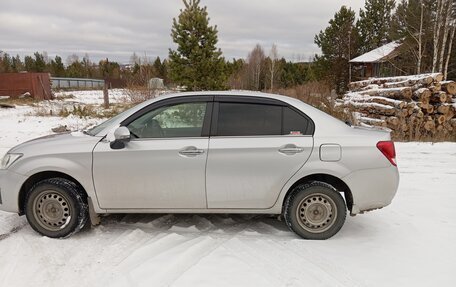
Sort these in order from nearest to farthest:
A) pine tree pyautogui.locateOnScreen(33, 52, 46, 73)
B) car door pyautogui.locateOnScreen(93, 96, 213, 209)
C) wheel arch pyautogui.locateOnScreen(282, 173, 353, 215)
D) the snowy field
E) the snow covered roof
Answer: the snowy field < car door pyautogui.locateOnScreen(93, 96, 213, 209) < wheel arch pyautogui.locateOnScreen(282, 173, 353, 215) < the snow covered roof < pine tree pyautogui.locateOnScreen(33, 52, 46, 73)

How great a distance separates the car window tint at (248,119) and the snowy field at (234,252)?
123cm

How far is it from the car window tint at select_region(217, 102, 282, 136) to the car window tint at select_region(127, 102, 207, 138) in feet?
0.85

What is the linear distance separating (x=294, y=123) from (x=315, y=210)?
1026 millimetres

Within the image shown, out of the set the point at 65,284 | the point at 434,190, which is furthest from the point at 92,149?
the point at 434,190

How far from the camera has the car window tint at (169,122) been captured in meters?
3.89

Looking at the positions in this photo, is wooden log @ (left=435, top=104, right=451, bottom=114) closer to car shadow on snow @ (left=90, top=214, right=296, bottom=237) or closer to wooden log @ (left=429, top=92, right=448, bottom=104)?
wooden log @ (left=429, top=92, right=448, bottom=104)

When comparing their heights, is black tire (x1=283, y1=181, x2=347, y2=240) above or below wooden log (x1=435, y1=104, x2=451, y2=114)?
below

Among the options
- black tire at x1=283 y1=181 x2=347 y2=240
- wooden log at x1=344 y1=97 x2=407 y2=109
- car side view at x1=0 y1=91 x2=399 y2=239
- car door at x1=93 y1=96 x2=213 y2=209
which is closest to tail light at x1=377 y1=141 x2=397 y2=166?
car side view at x1=0 y1=91 x2=399 y2=239

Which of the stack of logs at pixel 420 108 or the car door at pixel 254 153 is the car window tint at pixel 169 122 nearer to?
the car door at pixel 254 153

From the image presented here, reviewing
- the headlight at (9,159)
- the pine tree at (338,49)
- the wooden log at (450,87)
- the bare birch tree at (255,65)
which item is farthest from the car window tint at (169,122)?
the bare birch tree at (255,65)

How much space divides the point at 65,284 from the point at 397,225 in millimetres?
3851

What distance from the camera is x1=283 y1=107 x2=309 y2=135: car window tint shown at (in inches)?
149

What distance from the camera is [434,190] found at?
5.64m

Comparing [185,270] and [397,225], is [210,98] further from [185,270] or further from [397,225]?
[397,225]
